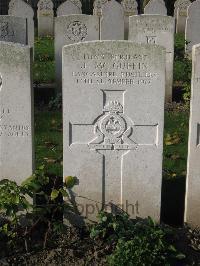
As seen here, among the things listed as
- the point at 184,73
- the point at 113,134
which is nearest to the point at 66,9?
the point at 184,73

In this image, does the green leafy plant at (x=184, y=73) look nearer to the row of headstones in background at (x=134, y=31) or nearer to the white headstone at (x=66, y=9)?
the row of headstones in background at (x=134, y=31)

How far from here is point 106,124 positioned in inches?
191

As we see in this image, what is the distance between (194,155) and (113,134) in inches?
30.0

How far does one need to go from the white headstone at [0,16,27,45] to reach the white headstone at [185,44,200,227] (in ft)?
17.6

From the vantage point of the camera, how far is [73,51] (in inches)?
182

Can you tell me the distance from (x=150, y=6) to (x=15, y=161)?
11.8m

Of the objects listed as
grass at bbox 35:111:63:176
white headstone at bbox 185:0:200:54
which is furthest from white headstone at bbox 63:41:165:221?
white headstone at bbox 185:0:200:54

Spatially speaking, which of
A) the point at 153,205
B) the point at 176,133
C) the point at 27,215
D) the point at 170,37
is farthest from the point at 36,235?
the point at 170,37

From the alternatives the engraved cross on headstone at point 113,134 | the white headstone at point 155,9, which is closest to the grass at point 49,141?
the engraved cross on headstone at point 113,134

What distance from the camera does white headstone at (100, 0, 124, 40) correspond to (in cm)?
1246

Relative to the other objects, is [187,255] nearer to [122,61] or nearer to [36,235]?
[36,235]

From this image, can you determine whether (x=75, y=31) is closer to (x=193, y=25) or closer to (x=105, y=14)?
(x=105, y=14)

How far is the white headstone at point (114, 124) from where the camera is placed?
4.66 metres

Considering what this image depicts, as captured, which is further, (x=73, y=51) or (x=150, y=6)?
(x=150, y=6)
